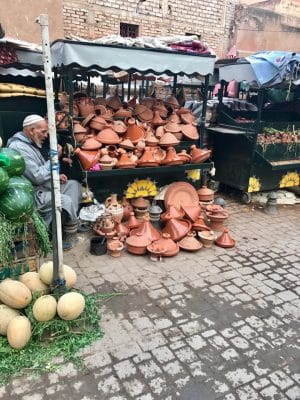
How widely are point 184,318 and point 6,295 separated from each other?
5.00 ft

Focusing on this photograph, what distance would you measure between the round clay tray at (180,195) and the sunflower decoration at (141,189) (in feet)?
0.81

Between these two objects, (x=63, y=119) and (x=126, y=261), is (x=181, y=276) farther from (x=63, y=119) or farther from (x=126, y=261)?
(x=63, y=119)

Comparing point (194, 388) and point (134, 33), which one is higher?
point (134, 33)

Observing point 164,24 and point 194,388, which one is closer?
point 194,388

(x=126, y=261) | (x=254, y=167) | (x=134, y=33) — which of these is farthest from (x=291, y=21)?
(x=126, y=261)

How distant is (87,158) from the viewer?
4.31 metres

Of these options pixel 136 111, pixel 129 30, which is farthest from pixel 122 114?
pixel 129 30

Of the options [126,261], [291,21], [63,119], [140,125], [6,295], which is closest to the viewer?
[6,295]

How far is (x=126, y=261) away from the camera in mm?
3918

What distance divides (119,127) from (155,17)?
26.3 ft

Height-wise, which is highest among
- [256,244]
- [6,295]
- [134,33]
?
[134,33]

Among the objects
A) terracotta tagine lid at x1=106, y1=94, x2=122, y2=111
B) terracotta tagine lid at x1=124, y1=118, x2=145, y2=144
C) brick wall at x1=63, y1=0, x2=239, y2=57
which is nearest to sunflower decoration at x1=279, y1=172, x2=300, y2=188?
terracotta tagine lid at x1=124, y1=118, x2=145, y2=144

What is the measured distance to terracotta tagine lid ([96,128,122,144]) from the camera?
459cm

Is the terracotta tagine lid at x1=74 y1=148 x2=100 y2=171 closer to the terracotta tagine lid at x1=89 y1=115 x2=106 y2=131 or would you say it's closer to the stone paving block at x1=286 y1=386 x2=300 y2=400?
the terracotta tagine lid at x1=89 y1=115 x2=106 y2=131
